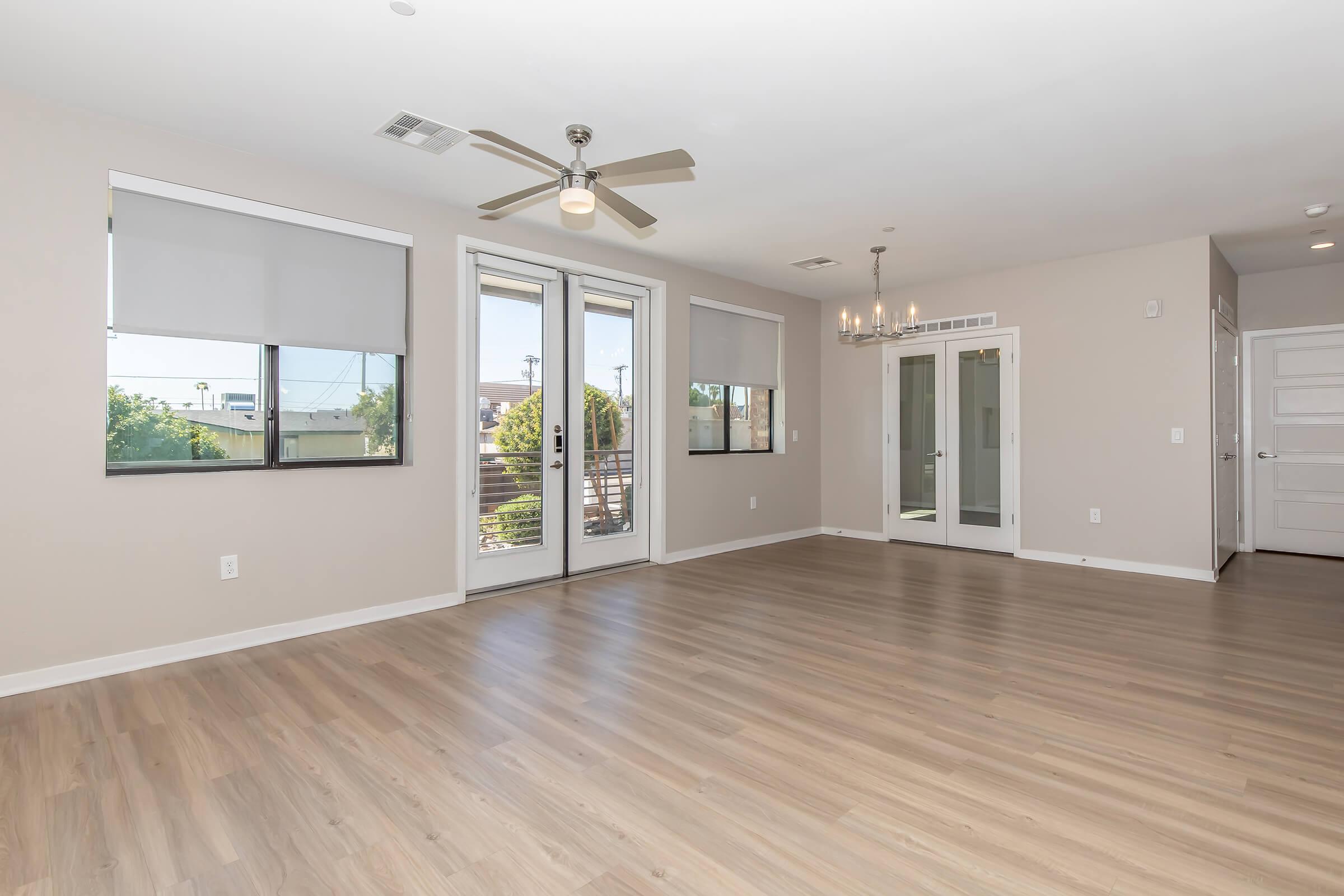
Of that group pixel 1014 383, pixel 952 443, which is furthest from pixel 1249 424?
→ pixel 952 443

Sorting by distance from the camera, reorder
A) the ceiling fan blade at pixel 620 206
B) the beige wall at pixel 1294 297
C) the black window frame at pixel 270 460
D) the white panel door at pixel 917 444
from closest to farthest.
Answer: the ceiling fan blade at pixel 620 206, the black window frame at pixel 270 460, the beige wall at pixel 1294 297, the white panel door at pixel 917 444

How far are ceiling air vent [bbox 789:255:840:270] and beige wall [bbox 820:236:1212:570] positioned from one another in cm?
58

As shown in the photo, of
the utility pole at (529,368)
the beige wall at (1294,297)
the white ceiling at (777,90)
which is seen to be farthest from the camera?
the beige wall at (1294,297)

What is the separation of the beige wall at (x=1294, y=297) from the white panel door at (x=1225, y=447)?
1.42ft

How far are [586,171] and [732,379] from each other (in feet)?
13.0

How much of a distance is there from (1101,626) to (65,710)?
5.46 m

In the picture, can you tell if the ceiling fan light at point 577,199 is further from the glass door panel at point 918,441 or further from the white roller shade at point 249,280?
the glass door panel at point 918,441

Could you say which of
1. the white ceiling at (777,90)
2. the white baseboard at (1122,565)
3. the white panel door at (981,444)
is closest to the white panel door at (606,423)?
the white ceiling at (777,90)

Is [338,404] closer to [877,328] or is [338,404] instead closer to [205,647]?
[205,647]

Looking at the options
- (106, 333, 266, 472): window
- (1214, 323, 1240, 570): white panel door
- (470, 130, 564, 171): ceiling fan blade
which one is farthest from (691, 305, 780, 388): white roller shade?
(1214, 323, 1240, 570): white panel door

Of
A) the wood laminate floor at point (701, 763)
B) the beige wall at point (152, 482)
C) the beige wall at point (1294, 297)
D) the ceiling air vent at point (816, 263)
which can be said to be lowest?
the wood laminate floor at point (701, 763)

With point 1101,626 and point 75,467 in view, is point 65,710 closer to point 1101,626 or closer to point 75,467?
point 75,467

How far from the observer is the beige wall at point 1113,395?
18.0 feet

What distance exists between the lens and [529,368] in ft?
17.1
